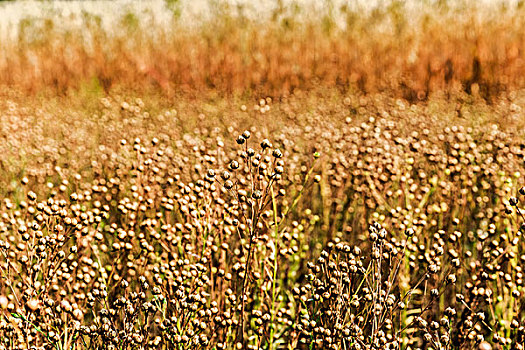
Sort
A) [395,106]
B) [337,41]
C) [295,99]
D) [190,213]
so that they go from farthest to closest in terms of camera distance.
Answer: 1. [337,41]
2. [295,99]
3. [395,106]
4. [190,213]

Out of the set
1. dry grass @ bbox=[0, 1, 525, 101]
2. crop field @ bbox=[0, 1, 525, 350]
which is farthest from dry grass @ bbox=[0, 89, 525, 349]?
dry grass @ bbox=[0, 1, 525, 101]

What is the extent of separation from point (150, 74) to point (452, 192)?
13.6 ft

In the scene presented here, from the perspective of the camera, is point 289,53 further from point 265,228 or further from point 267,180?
point 267,180

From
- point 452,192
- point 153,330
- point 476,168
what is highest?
point 476,168

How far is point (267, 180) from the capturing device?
166cm

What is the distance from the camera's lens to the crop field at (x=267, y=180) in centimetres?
144

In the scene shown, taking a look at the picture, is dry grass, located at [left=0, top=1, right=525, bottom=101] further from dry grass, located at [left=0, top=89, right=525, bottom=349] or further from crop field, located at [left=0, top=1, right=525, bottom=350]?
dry grass, located at [left=0, top=89, right=525, bottom=349]

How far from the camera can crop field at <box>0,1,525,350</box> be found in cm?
144

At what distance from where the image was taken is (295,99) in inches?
181

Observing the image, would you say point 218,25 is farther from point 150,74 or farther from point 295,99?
point 295,99

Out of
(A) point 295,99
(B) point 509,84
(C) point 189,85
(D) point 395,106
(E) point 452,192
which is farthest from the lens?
(C) point 189,85

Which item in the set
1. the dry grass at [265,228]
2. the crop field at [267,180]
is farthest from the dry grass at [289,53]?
the dry grass at [265,228]

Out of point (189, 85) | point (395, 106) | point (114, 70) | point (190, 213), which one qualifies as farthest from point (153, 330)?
point (114, 70)

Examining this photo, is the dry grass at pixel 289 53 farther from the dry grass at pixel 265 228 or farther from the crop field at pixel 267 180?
the dry grass at pixel 265 228
